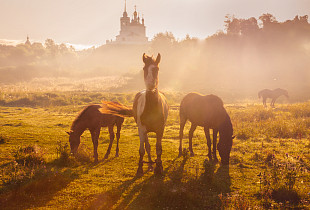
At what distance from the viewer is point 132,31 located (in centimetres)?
13925

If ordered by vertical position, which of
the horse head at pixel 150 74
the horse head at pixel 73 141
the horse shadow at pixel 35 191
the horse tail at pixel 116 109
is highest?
the horse head at pixel 150 74

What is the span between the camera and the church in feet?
453

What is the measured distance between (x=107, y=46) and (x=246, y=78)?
104882 mm

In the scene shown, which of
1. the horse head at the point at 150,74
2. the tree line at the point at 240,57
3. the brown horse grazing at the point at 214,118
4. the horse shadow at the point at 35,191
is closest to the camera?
the horse shadow at the point at 35,191

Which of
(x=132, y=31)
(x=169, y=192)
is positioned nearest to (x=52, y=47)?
(x=132, y=31)

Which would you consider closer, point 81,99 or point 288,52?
point 81,99

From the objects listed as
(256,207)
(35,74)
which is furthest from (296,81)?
(35,74)

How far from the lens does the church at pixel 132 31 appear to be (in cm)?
13812

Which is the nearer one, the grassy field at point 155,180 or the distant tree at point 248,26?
the grassy field at point 155,180

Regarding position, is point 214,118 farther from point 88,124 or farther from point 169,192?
point 88,124

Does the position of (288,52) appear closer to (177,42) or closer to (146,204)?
(177,42)

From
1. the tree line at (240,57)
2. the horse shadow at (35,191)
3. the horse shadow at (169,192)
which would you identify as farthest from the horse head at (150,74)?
the tree line at (240,57)

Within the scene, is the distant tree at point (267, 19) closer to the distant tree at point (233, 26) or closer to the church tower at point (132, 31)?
the distant tree at point (233, 26)

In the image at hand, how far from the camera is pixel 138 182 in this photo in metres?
6.17
